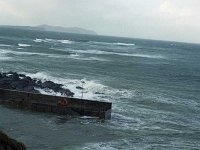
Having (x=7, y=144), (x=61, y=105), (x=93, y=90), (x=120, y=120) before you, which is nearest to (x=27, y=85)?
(x=93, y=90)

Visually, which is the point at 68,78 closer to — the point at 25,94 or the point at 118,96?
the point at 118,96

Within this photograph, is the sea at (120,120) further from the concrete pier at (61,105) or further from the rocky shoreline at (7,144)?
the rocky shoreline at (7,144)

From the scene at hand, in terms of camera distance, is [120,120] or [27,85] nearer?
[120,120]

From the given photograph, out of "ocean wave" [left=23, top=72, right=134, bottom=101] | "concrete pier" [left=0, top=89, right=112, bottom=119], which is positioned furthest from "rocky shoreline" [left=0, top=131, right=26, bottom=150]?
"ocean wave" [left=23, top=72, right=134, bottom=101]

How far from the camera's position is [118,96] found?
141 feet

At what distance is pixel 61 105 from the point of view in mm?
33844

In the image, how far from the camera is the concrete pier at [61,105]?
110ft

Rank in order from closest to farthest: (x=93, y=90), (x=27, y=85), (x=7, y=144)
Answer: (x=7, y=144) < (x=27, y=85) < (x=93, y=90)

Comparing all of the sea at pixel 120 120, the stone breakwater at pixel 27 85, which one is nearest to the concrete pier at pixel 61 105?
the sea at pixel 120 120

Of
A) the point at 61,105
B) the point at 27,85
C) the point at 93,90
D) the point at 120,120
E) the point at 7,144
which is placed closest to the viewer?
the point at 7,144

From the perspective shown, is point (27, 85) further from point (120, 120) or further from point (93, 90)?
point (120, 120)

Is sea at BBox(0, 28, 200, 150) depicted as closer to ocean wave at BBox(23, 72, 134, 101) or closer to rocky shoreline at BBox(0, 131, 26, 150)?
ocean wave at BBox(23, 72, 134, 101)

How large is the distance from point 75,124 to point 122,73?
1353 inches

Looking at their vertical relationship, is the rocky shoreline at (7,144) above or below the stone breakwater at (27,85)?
above
